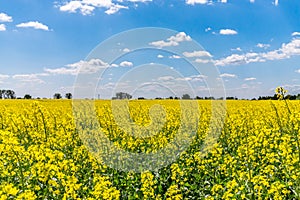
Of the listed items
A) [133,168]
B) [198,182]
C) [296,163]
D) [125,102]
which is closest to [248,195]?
[296,163]

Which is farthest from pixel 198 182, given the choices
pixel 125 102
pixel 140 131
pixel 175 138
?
pixel 125 102

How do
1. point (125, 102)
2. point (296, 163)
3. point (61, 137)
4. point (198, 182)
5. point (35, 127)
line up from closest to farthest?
point (296, 163) → point (198, 182) → point (61, 137) → point (35, 127) → point (125, 102)

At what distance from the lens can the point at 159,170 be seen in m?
7.01

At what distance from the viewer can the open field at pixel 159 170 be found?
4.42m

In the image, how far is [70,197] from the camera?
4.22 meters

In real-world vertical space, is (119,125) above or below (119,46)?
below

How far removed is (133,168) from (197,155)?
113 cm

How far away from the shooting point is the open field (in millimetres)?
4418

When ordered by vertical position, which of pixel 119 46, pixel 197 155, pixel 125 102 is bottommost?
pixel 197 155

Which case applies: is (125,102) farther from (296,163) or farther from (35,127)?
(296,163)

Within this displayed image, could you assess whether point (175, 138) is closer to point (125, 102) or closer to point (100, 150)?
point (100, 150)

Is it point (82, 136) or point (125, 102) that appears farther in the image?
point (125, 102)

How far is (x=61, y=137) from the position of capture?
795cm

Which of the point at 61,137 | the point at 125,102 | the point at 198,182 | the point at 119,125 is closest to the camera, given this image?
the point at 198,182
